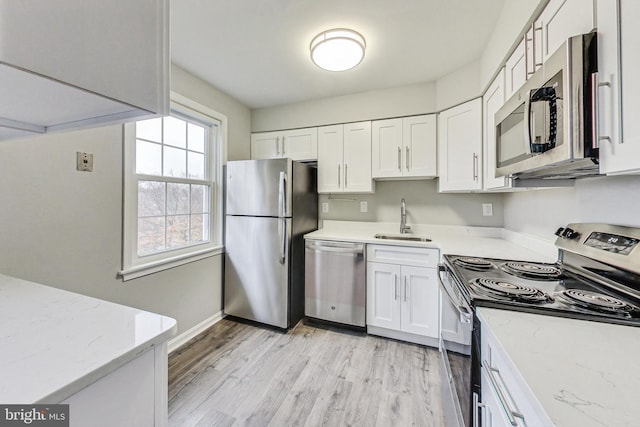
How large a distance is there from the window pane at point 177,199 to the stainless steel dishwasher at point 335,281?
120cm

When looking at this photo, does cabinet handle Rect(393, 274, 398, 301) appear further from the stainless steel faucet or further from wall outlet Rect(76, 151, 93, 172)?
wall outlet Rect(76, 151, 93, 172)

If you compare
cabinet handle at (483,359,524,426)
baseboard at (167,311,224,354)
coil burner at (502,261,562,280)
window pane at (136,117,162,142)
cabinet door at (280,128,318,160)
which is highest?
cabinet door at (280,128,318,160)

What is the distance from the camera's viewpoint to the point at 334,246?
2.39m

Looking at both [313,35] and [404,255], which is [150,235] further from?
[404,255]

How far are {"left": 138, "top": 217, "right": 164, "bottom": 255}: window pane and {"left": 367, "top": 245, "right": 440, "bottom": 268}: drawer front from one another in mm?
1790

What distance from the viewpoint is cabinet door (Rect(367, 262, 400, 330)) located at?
221 centimetres

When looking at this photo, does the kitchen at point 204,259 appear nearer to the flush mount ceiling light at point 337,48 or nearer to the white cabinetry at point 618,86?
the flush mount ceiling light at point 337,48

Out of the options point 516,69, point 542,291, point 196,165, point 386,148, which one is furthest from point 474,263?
point 196,165

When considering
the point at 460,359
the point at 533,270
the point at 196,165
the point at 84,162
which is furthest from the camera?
the point at 196,165

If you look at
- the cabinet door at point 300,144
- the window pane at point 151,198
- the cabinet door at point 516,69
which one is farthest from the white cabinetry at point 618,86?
the window pane at point 151,198

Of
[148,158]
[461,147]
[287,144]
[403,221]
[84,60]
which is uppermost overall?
[287,144]

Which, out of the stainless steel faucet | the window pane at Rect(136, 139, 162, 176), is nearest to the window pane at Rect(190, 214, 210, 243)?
the window pane at Rect(136, 139, 162, 176)

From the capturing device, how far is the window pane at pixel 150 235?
75.7 inches

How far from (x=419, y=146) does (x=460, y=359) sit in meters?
1.93
